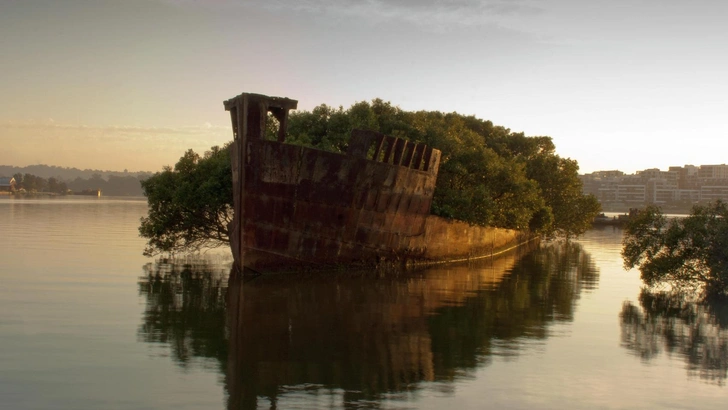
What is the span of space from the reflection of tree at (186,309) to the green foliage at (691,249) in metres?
11.7

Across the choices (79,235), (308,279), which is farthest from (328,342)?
(79,235)

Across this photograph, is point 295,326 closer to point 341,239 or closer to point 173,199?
point 341,239

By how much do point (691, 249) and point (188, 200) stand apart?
1561 centimetres

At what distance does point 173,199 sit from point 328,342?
1392cm

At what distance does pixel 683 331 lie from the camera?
14672 millimetres

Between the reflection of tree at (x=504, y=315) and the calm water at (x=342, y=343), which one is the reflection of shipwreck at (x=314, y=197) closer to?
the calm water at (x=342, y=343)

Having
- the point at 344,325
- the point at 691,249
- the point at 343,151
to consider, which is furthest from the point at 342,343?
the point at 343,151

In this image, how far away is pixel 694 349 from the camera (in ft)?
42.3

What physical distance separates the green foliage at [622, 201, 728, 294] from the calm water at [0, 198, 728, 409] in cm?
90

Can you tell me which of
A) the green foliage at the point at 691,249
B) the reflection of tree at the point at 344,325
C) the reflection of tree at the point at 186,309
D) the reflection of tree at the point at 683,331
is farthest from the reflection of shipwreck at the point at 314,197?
the reflection of tree at the point at 683,331

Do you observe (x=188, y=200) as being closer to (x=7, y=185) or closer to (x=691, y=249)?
(x=691, y=249)

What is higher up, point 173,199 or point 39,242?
point 173,199

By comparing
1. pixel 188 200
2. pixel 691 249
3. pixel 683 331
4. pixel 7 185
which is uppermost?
pixel 7 185

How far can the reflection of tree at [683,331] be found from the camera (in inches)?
469
